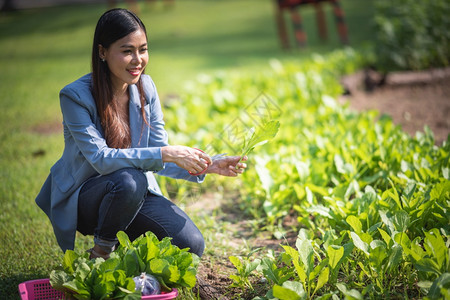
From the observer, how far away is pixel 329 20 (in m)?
11.6

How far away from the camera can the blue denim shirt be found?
2078mm

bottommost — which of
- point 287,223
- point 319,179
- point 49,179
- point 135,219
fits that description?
point 287,223

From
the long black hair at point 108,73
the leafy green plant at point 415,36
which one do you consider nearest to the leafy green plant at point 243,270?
the long black hair at point 108,73

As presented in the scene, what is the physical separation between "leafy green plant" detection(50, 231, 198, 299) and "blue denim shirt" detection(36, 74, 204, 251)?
298 millimetres

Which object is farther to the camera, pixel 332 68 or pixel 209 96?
pixel 332 68

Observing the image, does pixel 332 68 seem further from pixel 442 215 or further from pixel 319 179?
pixel 442 215

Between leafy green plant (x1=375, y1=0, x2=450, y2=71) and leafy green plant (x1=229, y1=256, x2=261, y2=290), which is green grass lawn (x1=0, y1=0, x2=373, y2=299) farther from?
leafy green plant (x1=375, y1=0, x2=450, y2=71)

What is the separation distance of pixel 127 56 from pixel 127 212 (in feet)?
2.30

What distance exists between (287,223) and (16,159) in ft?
8.17

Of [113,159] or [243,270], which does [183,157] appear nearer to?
[113,159]

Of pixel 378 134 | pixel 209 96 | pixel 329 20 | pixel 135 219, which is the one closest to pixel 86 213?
pixel 135 219

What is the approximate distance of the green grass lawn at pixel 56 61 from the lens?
277cm

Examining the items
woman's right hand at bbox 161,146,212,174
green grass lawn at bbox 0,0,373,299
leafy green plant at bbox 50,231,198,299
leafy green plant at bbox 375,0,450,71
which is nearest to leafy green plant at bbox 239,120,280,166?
woman's right hand at bbox 161,146,212,174

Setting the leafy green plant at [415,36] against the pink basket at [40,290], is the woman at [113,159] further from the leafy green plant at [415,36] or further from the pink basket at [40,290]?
the leafy green plant at [415,36]
